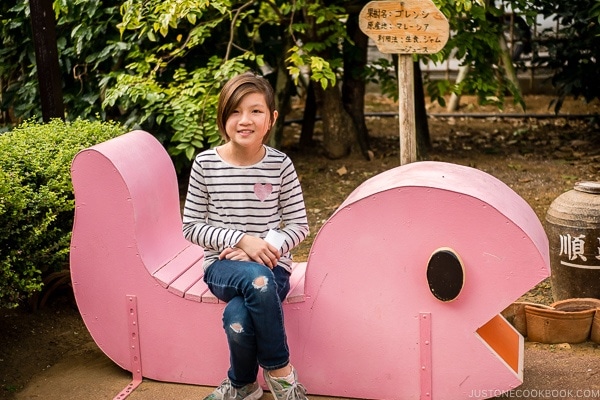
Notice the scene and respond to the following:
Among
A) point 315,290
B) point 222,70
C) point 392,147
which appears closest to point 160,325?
point 315,290

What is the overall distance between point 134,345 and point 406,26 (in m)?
2.22

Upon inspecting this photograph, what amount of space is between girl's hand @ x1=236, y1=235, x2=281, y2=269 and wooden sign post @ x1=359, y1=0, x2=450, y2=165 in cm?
148

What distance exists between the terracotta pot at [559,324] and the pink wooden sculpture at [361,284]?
45 cm

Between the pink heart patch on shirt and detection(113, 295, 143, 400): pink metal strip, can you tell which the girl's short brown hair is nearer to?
the pink heart patch on shirt

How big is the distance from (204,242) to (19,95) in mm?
4702

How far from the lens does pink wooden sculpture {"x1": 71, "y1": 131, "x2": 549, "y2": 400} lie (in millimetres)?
3508

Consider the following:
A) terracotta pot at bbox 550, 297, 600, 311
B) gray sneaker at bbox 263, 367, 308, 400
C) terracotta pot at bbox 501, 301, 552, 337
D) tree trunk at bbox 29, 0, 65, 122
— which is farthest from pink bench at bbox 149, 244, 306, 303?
tree trunk at bbox 29, 0, 65, 122

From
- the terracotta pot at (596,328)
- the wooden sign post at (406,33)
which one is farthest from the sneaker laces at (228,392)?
the terracotta pot at (596,328)

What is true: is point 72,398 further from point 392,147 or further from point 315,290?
point 392,147

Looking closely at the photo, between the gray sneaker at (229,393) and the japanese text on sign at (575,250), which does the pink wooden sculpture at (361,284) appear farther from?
the japanese text on sign at (575,250)

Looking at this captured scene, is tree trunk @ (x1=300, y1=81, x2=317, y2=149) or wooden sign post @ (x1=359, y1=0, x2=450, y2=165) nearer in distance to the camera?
wooden sign post @ (x1=359, y1=0, x2=450, y2=165)

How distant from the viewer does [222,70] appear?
635 cm

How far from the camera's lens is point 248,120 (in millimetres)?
3646

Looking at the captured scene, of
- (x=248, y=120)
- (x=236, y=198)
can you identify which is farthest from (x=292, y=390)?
(x=248, y=120)
